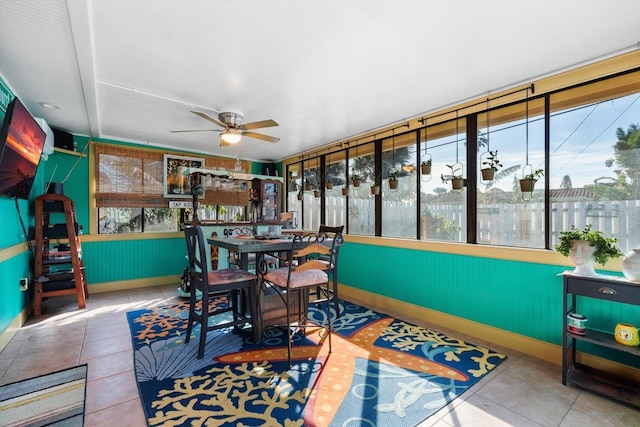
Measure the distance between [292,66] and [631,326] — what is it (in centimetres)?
333

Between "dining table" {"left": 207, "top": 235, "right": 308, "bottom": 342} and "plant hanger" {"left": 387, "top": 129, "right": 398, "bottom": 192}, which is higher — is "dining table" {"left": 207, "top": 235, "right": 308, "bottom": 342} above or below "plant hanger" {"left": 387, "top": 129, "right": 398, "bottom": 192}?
below

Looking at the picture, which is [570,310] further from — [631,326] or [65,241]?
[65,241]

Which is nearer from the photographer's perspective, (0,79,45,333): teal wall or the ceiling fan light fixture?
(0,79,45,333): teal wall

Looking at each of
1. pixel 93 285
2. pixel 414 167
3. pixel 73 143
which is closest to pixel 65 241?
pixel 93 285

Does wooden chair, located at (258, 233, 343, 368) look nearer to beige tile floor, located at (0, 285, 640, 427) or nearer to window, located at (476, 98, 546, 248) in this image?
beige tile floor, located at (0, 285, 640, 427)

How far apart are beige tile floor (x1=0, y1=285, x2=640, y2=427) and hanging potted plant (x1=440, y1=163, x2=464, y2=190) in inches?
65.6

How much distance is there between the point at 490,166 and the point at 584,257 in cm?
Result: 122

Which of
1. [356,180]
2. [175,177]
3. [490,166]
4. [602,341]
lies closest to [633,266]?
[602,341]

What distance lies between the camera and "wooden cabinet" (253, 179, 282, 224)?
4.86 m

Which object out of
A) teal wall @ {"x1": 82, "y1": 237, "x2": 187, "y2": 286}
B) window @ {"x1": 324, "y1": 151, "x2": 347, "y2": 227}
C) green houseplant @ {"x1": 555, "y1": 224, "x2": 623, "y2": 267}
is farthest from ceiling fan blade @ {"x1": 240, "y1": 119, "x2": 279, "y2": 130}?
teal wall @ {"x1": 82, "y1": 237, "x2": 187, "y2": 286}

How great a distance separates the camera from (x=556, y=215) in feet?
9.21

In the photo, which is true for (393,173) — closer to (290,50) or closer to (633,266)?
(290,50)

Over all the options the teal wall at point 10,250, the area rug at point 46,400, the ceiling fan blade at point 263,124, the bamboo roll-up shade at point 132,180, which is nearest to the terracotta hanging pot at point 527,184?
the ceiling fan blade at point 263,124

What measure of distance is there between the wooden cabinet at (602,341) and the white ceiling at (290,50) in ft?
6.01
